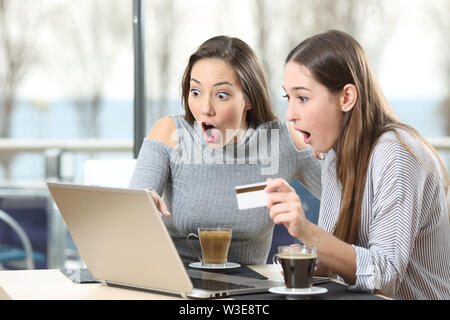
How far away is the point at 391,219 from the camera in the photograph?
1.35 meters

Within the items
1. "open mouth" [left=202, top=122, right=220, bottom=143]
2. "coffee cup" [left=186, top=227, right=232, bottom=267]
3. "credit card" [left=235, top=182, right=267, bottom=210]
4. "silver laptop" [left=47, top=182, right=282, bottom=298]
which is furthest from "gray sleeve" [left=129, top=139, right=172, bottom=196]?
"credit card" [left=235, top=182, right=267, bottom=210]

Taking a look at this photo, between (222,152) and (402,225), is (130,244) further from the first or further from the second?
(222,152)

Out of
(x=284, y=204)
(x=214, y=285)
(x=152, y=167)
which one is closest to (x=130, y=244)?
(x=214, y=285)

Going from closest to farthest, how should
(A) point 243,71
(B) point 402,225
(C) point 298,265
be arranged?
1. (C) point 298,265
2. (B) point 402,225
3. (A) point 243,71

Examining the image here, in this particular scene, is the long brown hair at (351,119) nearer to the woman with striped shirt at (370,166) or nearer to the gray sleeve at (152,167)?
the woman with striped shirt at (370,166)

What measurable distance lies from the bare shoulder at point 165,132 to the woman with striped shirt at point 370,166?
49 cm

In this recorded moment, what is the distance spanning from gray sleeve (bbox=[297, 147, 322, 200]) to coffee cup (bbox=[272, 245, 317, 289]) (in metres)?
0.67

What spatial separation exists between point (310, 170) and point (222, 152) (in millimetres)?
252

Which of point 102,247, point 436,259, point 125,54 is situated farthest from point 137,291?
point 125,54

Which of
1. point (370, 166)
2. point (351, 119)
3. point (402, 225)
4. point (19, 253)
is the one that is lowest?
point (19, 253)

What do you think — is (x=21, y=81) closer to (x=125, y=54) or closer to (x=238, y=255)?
(x=125, y=54)

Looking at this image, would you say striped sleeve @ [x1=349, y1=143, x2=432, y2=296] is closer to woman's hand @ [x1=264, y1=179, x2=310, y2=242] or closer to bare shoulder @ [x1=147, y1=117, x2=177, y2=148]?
woman's hand @ [x1=264, y1=179, x2=310, y2=242]

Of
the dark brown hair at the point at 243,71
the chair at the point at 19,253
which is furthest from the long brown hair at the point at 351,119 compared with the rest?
the chair at the point at 19,253

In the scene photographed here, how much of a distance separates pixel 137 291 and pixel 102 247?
11cm
